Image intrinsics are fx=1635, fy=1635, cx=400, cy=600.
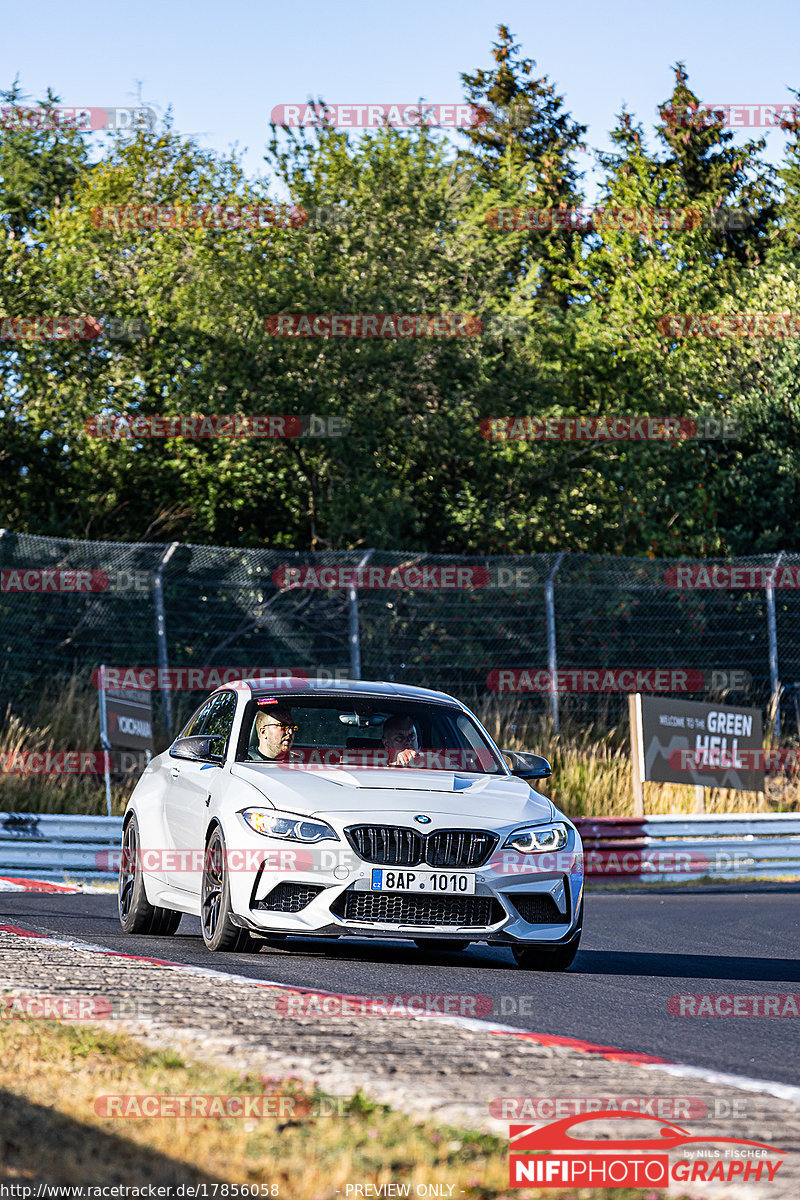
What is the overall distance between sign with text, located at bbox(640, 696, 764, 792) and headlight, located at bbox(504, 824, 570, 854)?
9.71 meters

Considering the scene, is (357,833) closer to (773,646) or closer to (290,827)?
(290,827)

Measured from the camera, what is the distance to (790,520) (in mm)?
30469

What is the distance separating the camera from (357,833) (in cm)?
841

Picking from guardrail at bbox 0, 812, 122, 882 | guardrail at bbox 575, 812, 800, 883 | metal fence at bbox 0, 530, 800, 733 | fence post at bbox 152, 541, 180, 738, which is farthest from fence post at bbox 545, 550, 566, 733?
guardrail at bbox 0, 812, 122, 882

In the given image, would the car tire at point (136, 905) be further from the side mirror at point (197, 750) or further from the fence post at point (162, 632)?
the fence post at point (162, 632)

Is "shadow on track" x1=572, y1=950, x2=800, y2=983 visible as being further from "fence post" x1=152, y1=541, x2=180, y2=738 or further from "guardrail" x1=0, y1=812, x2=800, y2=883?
"fence post" x1=152, y1=541, x2=180, y2=738

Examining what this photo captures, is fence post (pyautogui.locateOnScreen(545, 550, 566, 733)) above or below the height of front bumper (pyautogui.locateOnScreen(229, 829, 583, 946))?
above

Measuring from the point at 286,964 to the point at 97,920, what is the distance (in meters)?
3.33

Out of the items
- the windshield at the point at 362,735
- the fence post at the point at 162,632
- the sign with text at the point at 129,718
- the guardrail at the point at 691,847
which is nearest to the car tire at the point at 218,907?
the windshield at the point at 362,735

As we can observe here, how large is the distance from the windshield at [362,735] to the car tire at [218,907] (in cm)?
67

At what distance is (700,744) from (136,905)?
33.6ft

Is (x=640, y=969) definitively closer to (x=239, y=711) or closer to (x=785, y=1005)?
(x=785, y=1005)

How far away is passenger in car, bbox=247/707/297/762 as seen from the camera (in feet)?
31.0

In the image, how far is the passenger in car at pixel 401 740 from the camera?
32.1ft
